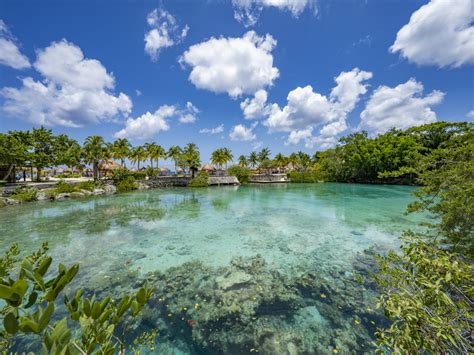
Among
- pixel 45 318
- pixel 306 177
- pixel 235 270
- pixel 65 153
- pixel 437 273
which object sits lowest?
pixel 235 270

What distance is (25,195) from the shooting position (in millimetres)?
19141

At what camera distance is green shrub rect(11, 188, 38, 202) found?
742 inches

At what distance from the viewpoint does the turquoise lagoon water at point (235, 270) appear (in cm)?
414

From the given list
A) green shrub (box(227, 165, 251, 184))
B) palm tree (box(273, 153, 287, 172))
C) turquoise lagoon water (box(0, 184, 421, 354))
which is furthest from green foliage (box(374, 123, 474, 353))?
palm tree (box(273, 153, 287, 172))

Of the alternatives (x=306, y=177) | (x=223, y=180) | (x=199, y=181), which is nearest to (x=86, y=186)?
(x=199, y=181)

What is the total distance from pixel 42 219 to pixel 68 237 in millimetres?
5754

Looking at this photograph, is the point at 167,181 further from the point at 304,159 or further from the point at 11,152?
the point at 304,159

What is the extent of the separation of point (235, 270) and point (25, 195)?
24.2 metres

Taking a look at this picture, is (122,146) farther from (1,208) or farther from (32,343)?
(32,343)

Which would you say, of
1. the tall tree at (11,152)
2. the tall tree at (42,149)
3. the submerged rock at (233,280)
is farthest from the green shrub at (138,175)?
the submerged rock at (233,280)

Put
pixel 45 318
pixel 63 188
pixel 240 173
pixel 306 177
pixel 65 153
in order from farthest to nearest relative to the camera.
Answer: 1. pixel 306 177
2. pixel 240 173
3. pixel 65 153
4. pixel 63 188
5. pixel 45 318

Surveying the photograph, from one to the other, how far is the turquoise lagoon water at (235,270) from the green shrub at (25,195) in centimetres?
601

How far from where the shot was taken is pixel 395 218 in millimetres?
14016

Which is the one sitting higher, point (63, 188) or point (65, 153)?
point (65, 153)
